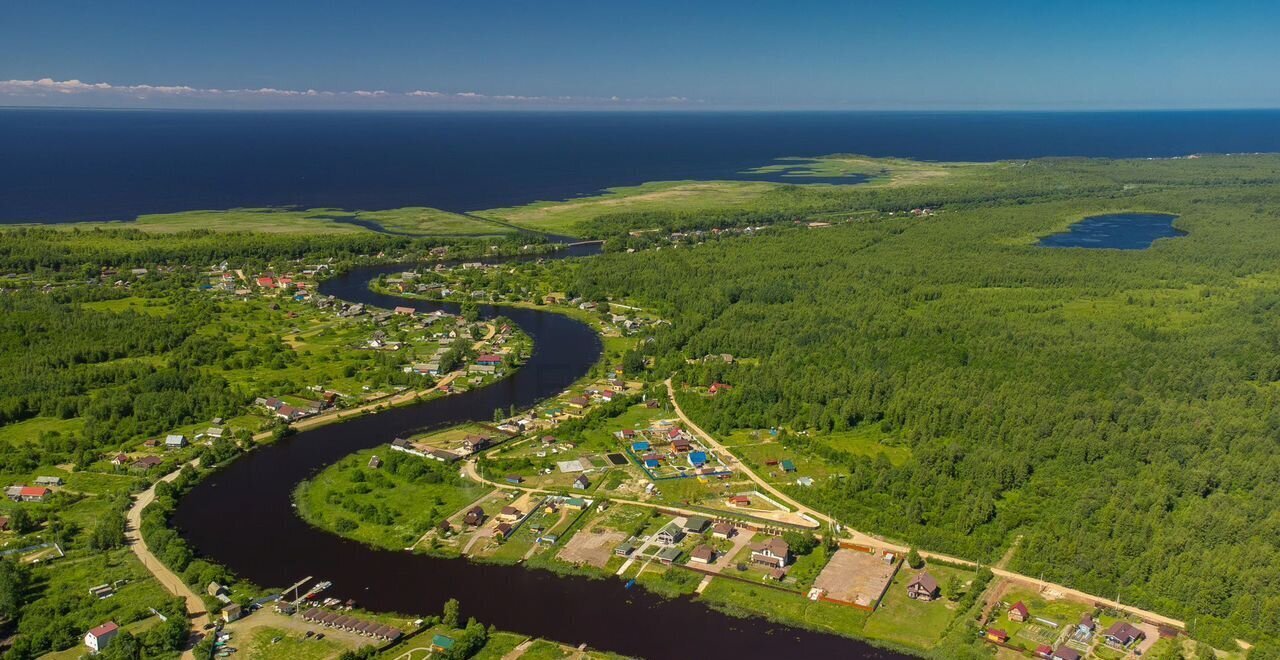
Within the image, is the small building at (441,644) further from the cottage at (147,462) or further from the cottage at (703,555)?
the cottage at (147,462)

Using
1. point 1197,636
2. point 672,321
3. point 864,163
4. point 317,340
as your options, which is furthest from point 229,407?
point 864,163

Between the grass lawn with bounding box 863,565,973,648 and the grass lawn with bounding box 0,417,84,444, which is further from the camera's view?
the grass lawn with bounding box 0,417,84,444

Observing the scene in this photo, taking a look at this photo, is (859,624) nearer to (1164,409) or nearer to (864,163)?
(1164,409)

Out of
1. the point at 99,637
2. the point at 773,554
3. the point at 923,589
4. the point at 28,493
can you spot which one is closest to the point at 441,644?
the point at 99,637

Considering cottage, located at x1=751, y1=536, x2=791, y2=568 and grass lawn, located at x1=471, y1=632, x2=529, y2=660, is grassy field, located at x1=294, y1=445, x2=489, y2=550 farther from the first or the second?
cottage, located at x1=751, y1=536, x2=791, y2=568

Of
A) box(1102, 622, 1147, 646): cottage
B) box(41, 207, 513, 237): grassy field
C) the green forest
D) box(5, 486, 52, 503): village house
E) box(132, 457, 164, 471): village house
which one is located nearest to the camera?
box(1102, 622, 1147, 646): cottage

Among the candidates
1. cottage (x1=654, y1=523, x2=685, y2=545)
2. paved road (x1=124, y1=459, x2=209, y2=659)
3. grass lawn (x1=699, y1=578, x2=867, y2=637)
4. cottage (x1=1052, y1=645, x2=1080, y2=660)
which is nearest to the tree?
paved road (x1=124, y1=459, x2=209, y2=659)

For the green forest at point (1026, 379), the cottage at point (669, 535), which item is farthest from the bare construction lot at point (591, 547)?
the green forest at point (1026, 379)

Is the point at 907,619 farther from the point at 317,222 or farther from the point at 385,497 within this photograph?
the point at 317,222
